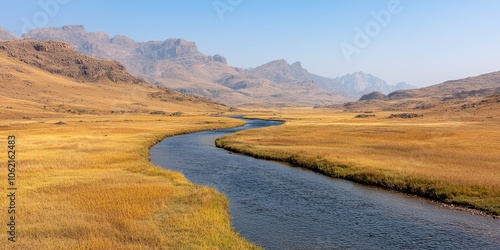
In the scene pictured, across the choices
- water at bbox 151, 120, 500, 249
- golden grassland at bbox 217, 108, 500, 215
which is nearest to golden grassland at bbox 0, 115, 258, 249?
water at bbox 151, 120, 500, 249

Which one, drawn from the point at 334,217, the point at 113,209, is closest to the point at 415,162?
the point at 334,217

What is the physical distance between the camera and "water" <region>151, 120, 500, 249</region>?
24.7m

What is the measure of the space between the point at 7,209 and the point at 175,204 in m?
12.8

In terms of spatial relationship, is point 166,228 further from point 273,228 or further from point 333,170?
point 333,170

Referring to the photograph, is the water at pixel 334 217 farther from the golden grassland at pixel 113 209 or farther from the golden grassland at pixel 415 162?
the golden grassland at pixel 113 209

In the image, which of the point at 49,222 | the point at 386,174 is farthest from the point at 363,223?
the point at 49,222

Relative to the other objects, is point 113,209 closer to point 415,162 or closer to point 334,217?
point 334,217

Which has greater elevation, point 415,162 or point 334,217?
point 415,162

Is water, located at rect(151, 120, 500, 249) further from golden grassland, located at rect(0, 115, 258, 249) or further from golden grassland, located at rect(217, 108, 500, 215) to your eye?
golden grassland, located at rect(0, 115, 258, 249)

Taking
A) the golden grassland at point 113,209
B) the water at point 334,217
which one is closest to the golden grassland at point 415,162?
the water at point 334,217

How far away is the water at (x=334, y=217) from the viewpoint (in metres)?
24.7

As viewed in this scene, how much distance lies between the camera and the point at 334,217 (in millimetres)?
29844

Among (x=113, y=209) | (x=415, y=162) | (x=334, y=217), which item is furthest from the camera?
(x=415, y=162)

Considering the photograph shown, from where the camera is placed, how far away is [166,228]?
23641 millimetres
